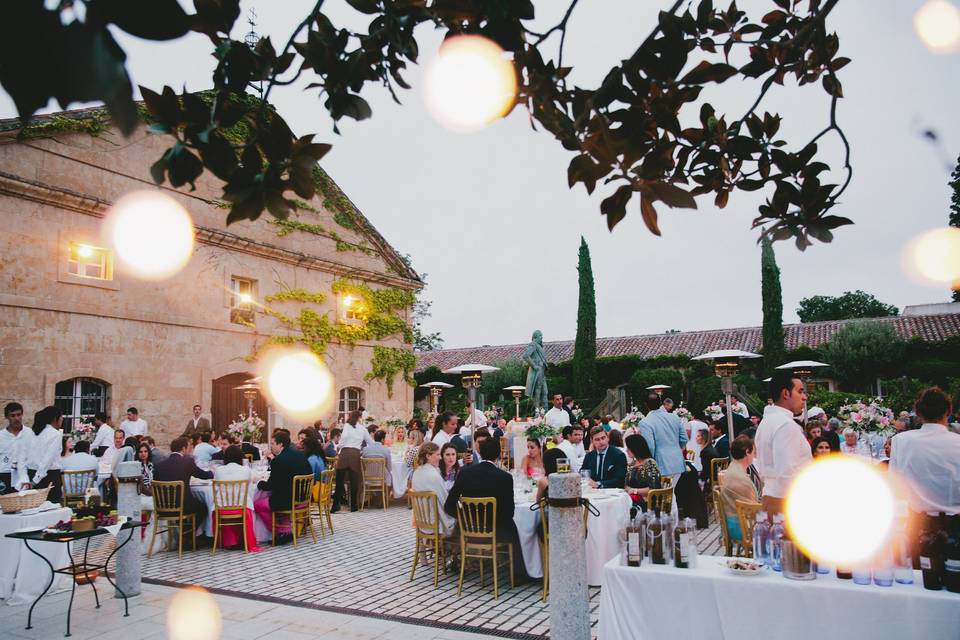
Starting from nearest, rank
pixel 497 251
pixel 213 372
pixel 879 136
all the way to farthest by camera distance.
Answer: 1. pixel 879 136
2. pixel 213 372
3. pixel 497 251

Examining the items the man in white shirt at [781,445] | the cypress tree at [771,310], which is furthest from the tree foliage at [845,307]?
the man in white shirt at [781,445]

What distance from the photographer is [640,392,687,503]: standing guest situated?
7.85 m

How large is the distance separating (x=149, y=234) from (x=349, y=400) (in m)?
7.11

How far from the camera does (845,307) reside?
4734cm

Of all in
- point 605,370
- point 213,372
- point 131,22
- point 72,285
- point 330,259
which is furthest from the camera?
point 605,370

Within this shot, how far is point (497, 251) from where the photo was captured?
31.5m

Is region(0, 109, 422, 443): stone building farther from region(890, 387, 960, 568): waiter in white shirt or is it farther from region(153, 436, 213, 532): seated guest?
region(890, 387, 960, 568): waiter in white shirt

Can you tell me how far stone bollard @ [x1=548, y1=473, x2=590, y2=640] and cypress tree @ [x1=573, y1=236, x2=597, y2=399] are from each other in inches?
871

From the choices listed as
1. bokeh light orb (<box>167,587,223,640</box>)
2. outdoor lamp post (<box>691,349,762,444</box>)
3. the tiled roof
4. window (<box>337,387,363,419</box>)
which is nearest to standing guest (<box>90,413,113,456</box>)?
bokeh light orb (<box>167,587,223,640</box>)

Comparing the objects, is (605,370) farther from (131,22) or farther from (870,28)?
(131,22)

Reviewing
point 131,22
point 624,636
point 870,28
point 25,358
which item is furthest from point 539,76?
point 25,358

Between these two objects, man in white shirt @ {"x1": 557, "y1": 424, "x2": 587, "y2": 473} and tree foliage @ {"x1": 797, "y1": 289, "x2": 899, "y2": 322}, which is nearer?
man in white shirt @ {"x1": 557, "y1": 424, "x2": 587, "y2": 473}

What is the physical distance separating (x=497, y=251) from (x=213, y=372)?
19028 mm

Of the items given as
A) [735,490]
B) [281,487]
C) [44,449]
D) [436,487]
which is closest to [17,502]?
[44,449]
